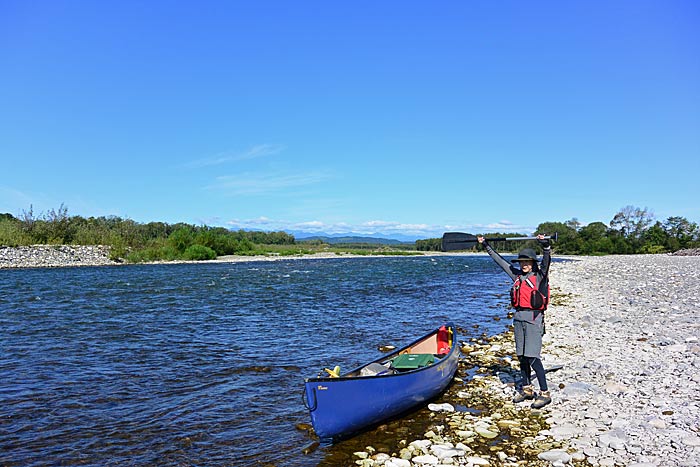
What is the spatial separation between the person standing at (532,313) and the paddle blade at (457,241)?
9.02 ft

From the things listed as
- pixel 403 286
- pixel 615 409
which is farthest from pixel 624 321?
pixel 403 286

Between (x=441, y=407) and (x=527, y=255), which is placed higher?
(x=527, y=255)

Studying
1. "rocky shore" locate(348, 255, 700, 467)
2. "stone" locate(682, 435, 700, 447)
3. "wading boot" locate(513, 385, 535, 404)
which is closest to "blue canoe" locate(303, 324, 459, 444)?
"rocky shore" locate(348, 255, 700, 467)

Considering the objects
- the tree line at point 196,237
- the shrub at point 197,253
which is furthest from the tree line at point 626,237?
the shrub at point 197,253

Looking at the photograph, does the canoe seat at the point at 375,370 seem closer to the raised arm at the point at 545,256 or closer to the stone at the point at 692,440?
the raised arm at the point at 545,256

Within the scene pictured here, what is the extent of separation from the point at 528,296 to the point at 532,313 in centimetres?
30

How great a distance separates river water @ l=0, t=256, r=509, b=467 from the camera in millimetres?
7438

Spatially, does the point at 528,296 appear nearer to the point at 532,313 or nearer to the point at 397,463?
the point at 532,313

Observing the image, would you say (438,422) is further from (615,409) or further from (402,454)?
(615,409)

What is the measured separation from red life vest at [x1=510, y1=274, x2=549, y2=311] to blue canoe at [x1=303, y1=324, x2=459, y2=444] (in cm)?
190

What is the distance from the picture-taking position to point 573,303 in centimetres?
1998

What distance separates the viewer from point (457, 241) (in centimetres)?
1133

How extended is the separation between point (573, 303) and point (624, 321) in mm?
6033

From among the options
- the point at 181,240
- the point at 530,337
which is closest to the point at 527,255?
the point at 530,337
